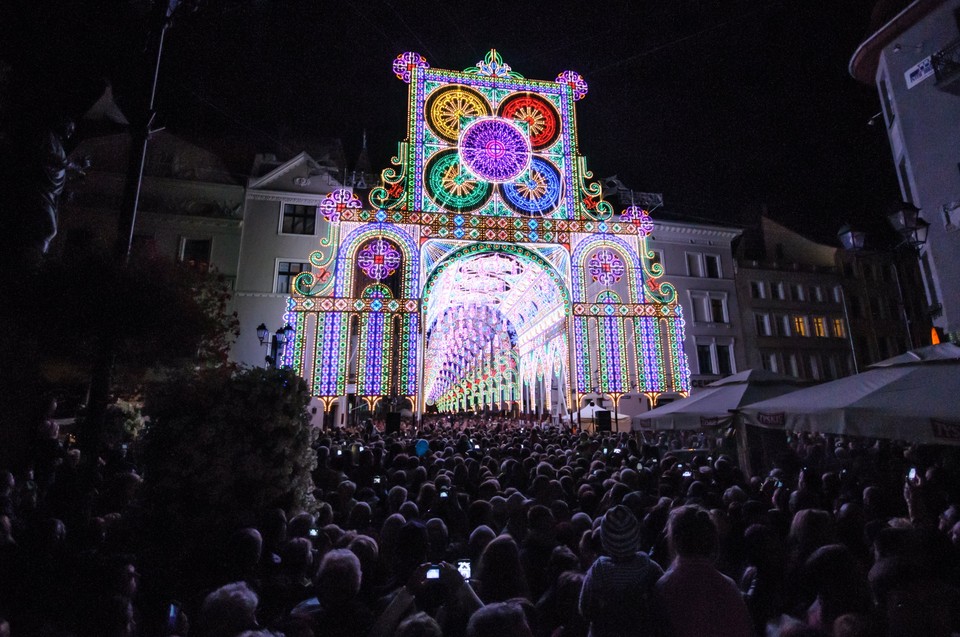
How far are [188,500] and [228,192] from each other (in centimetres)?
2664

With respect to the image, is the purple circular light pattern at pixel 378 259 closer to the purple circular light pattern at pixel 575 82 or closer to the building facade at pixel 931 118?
the purple circular light pattern at pixel 575 82

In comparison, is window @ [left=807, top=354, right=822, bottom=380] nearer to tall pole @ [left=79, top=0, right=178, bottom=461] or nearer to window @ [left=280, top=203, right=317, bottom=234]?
window @ [left=280, top=203, right=317, bottom=234]

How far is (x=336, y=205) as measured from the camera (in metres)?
23.0

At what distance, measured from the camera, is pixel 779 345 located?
34531 mm

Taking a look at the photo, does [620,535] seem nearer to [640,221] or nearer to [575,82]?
[640,221]

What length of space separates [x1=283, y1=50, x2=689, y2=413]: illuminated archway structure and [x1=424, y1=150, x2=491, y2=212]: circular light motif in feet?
0.17

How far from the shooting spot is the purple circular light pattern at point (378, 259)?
2312 cm

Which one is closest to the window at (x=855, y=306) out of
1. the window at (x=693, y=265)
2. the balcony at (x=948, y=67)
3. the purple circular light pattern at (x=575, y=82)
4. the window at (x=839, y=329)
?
the window at (x=839, y=329)

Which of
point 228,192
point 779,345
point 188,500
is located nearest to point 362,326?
point 228,192

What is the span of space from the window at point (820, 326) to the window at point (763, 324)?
3895mm

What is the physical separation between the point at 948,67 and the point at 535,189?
51.0 ft

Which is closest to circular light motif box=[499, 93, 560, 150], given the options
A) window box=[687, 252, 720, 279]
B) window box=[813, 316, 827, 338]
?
window box=[687, 252, 720, 279]

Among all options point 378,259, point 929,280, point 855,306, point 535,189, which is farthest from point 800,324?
point 378,259

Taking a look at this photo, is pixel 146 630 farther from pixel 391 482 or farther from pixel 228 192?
pixel 228 192
